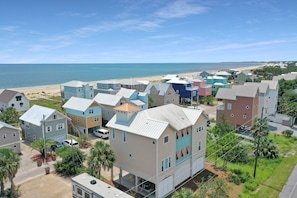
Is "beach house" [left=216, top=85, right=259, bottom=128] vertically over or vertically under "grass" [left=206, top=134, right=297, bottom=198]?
over

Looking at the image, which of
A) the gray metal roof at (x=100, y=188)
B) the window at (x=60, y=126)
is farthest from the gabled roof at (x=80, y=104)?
the gray metal roof at (x=100, y=188)

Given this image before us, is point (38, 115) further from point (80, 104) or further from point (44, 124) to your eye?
point (80, 104)

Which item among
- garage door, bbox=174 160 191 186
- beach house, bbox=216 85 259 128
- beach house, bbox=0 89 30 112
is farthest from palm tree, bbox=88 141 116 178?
beach house, bbox=0 89 30 112

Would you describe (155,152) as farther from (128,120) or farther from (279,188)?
(279,188)

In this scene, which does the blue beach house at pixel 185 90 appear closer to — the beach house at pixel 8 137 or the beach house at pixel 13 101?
the beach house at pixel 13 101

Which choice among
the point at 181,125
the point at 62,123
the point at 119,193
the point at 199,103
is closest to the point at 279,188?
the point at 181,125

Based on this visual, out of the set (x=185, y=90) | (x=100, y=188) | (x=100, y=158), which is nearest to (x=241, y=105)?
(x=185, y=90)

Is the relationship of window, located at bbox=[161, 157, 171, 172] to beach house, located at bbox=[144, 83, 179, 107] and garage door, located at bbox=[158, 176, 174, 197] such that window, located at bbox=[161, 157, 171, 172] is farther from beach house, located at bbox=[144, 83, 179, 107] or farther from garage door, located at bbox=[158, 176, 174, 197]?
beach house, located at bbox=[144, 83, 179, 107]
